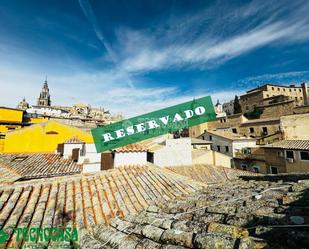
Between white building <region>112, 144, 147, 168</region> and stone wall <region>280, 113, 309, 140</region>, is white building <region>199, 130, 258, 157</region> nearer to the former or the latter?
stone wall <region>280, 113, 309, 140</region>

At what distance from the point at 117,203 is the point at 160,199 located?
4.50 ft

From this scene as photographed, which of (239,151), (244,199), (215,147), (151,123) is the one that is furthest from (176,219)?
(215,147)

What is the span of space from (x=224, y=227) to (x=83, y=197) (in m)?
4.51

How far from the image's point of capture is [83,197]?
5480 millimetres

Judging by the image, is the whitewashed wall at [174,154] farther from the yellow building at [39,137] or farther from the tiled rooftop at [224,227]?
the tiled rooftop at [224,227]

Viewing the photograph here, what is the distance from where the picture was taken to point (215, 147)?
1208 inches

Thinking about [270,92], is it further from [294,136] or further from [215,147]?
[215,147]

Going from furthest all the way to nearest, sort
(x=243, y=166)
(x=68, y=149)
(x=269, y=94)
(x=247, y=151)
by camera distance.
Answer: (x=269, y=94) → (x=243, y=166) → (x=247, y=151) → (x=68, y=149)

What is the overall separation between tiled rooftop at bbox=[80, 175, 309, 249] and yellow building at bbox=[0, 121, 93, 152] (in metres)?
19.2

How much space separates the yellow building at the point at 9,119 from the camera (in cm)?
2318
